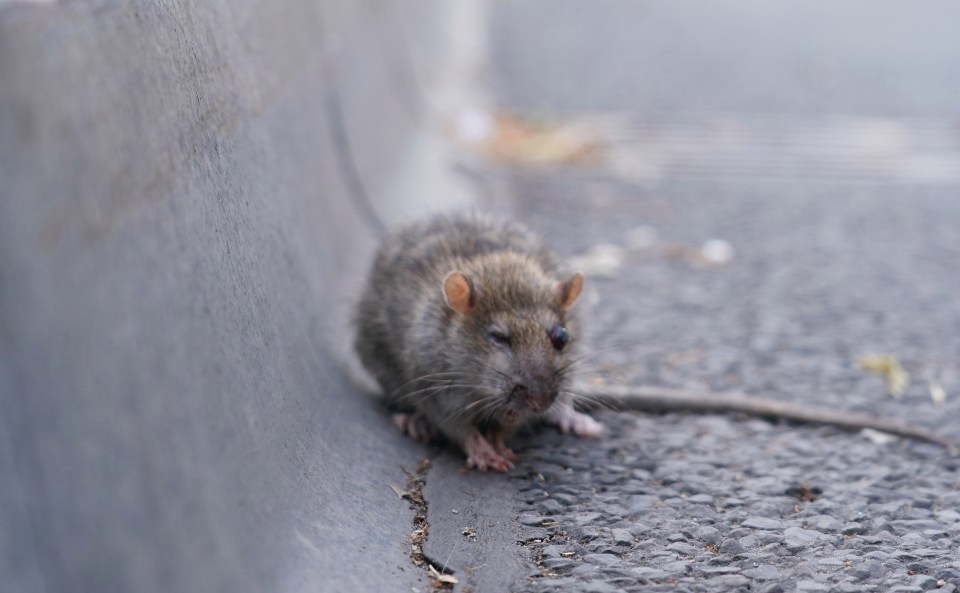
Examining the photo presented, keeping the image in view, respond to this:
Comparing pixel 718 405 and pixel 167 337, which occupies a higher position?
pixel 718 405

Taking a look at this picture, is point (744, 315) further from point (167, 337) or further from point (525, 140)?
point (167, 337)

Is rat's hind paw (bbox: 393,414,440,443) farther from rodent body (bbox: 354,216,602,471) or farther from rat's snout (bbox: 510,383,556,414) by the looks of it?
rat's snout (bbox: 510,383,556,414)

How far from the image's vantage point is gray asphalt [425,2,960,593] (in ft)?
11.4

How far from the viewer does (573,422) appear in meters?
4.59

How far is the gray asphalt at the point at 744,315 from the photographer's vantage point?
347 centimetres

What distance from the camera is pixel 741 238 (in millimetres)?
7500

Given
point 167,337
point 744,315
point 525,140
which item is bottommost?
point 167,337

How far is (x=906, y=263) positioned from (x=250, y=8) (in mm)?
4838

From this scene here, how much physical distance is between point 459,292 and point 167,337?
2.10m

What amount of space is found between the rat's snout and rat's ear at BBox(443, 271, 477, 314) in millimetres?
440

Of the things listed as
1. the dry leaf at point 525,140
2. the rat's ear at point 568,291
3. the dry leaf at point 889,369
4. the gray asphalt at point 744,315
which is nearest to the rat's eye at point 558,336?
the rat's ear at point 568,291

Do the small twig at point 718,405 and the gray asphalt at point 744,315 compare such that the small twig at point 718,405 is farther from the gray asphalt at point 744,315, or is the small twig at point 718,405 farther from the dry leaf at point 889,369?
the dry leaf at point 889,369

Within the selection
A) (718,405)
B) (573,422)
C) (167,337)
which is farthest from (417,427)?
(167,337)

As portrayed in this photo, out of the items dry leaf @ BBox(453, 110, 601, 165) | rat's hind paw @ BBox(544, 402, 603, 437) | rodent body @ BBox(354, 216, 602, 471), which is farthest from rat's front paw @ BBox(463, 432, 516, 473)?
dry leaf @ BBox(453, 110, 601, 165)
